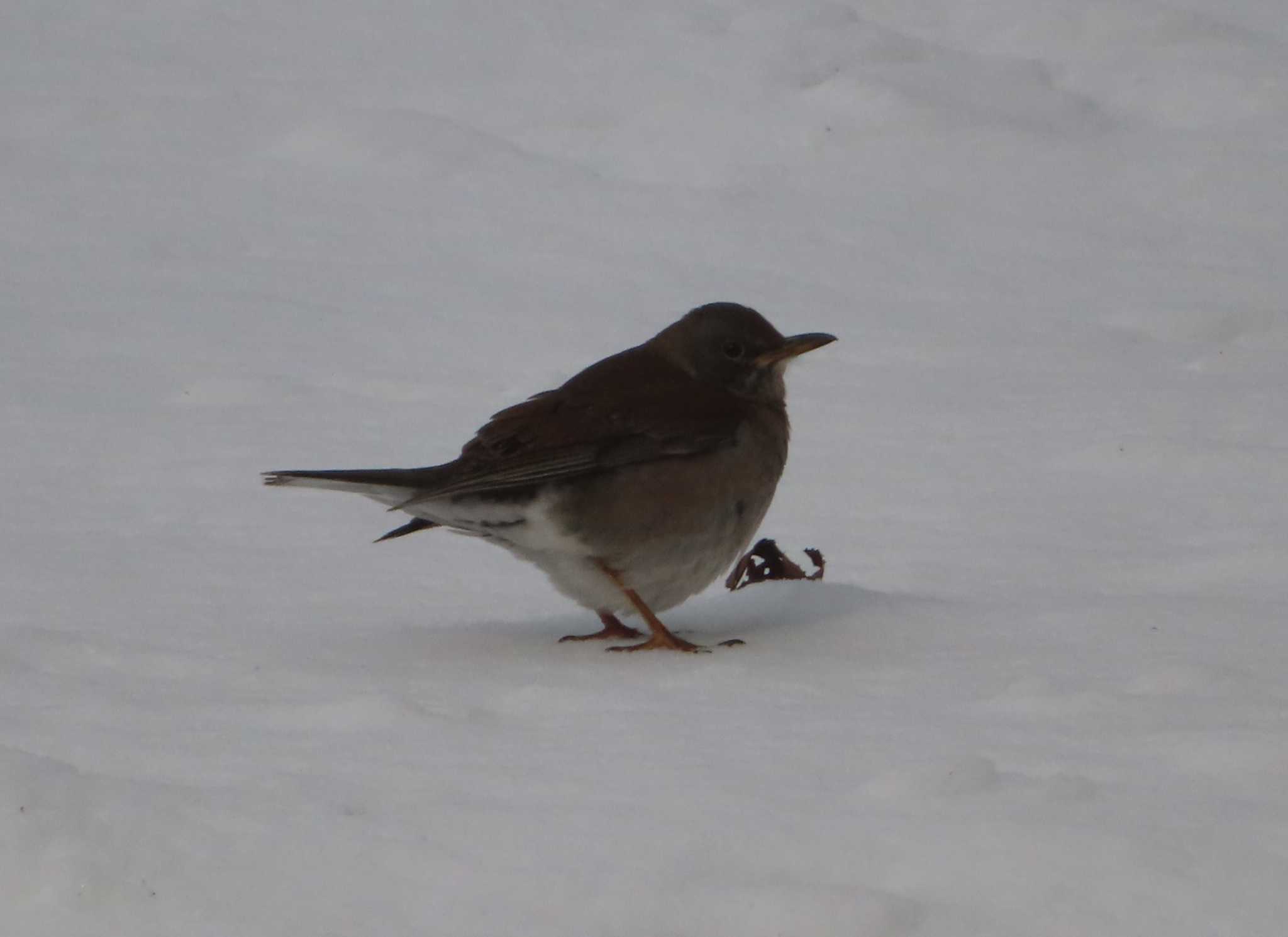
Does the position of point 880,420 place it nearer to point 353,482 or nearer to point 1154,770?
point 353,482

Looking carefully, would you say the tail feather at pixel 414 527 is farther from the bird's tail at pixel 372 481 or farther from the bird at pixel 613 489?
the bird's tail at pixel 372 481

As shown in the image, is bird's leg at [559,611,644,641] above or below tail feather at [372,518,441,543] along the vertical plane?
below

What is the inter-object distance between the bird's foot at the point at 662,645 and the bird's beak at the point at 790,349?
101cm

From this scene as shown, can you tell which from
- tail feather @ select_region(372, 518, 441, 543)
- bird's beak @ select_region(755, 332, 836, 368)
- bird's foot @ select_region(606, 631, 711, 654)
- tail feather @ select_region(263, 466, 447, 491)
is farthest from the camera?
bird's beak @ select_region(755, 332, 836, 368)

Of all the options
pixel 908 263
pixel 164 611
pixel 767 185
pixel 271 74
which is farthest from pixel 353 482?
pixel 271 74

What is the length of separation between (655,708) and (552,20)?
9611 mm

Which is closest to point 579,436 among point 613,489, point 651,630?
point 613,489

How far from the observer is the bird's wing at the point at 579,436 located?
5320mm

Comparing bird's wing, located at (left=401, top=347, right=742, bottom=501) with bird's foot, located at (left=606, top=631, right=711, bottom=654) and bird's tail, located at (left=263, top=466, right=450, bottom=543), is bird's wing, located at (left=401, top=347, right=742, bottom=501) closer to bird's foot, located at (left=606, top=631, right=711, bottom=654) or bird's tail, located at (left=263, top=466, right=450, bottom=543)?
bird's tail, located at (left=263, top=466, right=450, bottom=543)

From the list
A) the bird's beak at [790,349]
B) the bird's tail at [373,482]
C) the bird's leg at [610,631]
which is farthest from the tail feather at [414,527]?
the bird's beak at [790,349]

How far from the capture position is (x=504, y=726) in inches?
171

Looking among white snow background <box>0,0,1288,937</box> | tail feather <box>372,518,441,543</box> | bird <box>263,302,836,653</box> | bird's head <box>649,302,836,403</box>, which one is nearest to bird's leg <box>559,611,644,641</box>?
bird <box>263,302,836,653</box>

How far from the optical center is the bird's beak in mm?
5887

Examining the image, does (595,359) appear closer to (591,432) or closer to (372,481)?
(591,432)
